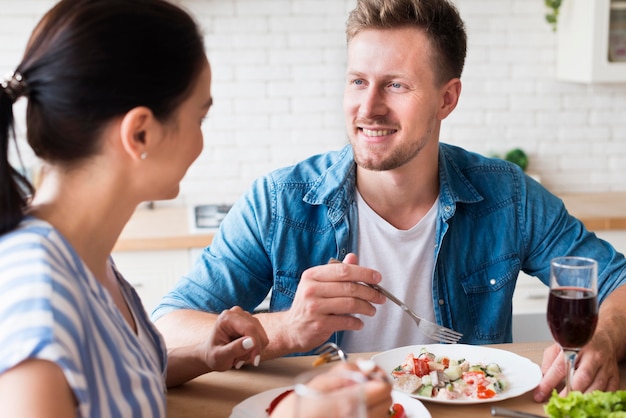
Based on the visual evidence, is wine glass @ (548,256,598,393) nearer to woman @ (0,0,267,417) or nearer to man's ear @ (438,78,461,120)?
woman @ (0,0,267,417)

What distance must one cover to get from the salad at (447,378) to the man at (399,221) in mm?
428

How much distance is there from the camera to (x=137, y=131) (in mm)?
1190

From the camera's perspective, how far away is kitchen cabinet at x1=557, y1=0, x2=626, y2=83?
3420 millimetres

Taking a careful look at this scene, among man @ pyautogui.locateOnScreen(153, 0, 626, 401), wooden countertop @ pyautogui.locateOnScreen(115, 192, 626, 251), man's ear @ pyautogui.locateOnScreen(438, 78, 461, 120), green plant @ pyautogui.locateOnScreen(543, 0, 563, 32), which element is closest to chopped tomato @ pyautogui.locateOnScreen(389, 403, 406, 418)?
man @ pyautogui.locateOnScreen(153, 0, 626, 401)

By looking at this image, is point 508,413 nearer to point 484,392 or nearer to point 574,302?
point 484,392

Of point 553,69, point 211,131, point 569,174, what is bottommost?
point 569,174

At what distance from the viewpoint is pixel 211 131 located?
3.76m

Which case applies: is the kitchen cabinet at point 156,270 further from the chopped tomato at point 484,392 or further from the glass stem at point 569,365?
the glass stem at point 569,365

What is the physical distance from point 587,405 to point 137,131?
2.87ft

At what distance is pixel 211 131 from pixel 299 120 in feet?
1.43

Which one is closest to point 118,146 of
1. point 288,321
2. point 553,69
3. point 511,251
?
point 288,321

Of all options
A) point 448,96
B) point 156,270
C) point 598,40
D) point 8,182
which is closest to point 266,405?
point 8,182

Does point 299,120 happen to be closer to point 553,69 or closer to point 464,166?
point 553,69

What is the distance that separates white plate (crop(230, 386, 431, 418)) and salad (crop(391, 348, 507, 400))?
0.05 metres
